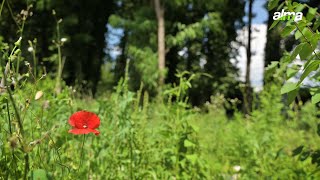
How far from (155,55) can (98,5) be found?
25.4 feet

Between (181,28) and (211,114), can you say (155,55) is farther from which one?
(211,114)

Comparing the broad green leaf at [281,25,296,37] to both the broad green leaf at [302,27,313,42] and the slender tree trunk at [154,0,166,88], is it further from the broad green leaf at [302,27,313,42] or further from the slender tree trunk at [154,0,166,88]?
the slender tree trunk at [154,0,166,88]

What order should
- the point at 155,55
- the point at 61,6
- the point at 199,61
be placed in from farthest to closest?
the point at 199,61
the point at 61,6
the point at 155,55

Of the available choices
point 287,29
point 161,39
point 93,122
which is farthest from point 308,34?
point 161,39

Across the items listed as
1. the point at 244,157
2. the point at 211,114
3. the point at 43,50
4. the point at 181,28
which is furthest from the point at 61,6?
the point at 244,157

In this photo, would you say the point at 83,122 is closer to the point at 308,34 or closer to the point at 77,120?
the point at 77,120

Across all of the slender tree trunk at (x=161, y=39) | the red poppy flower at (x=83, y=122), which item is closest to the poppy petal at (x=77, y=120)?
the red poppy flower at (x=83, y=122)

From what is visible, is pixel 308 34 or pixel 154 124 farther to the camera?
pixel 154 124

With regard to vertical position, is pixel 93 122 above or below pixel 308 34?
below

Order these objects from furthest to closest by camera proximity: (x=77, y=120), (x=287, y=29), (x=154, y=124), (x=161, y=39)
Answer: (x=161, y=39)
(x=154, y=124)
(x=287, y=29)
(x=77, y=120)

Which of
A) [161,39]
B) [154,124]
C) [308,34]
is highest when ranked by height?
[161,39]

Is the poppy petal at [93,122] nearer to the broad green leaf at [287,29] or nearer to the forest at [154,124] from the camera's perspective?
the forest at [154,124]

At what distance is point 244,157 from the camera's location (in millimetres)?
3611

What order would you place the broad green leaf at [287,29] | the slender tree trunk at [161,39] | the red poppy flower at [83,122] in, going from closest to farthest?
the red poppy flower at [83,122]
the broad green leaf at [287,29]
the slender tree trunk at [161,39]
